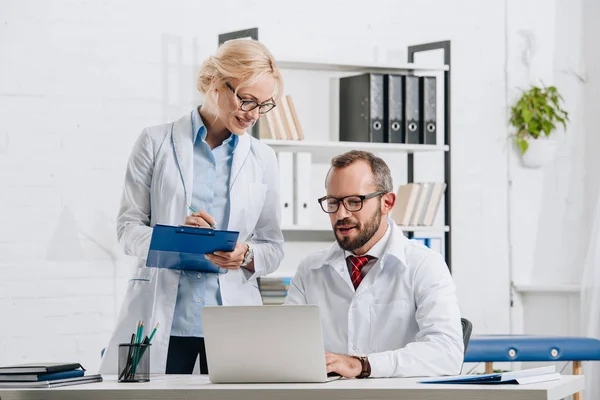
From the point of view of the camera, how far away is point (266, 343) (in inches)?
70.1

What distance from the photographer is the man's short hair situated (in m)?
2.33

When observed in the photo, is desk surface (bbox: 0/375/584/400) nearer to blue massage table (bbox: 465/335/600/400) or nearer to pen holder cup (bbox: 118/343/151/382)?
pen holder cup (bbox: 118/343/151/382)

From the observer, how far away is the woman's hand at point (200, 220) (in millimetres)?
2258

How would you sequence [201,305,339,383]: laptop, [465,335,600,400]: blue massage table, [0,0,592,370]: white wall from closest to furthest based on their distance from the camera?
1. [201,305,339,383]: laptop
2. [465,335,600,400]: blue massage table
3. [0,0,592,370]: white wall

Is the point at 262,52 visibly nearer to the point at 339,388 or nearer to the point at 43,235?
the point at 339,388

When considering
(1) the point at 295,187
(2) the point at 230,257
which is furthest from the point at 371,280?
(1) the point at 295,187

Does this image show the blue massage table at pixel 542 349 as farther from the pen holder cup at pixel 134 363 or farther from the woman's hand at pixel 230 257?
the pen holder cup at pixel 134 363

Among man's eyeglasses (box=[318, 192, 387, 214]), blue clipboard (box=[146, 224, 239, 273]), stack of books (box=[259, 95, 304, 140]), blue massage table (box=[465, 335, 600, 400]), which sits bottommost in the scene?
blue massage table (box=[465, 335, 600, 400])

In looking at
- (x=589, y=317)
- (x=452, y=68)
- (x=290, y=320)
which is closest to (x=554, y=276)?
(x=589, y=317)

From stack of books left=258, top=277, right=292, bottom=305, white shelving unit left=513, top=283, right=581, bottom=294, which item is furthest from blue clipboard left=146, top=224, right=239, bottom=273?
white shelving unit left=513, top=283, right=581, bottom=294

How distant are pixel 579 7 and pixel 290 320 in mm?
3413

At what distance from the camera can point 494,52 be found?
15.0ft

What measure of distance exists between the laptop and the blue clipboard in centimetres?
37

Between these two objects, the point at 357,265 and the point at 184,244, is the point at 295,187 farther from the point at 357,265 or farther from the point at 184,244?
the point at 184,244
